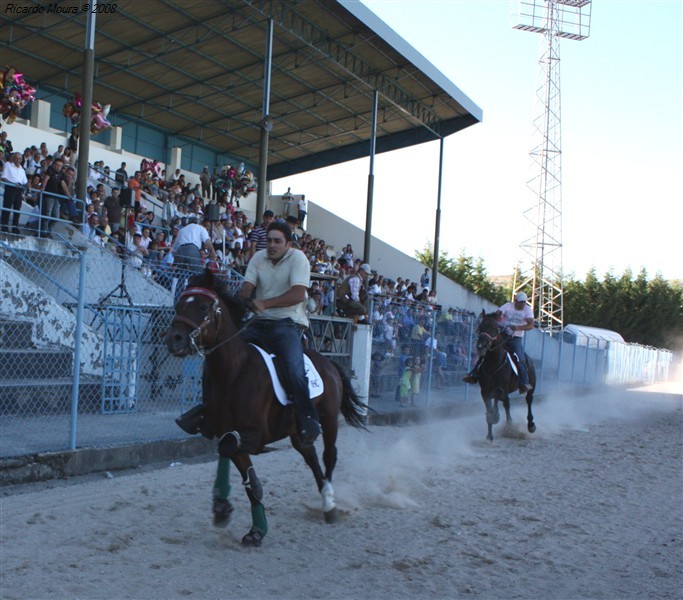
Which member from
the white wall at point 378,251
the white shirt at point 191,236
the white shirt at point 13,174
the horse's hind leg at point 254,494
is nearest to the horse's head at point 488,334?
the white shirt at point 191,236

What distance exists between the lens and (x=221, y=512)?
247 inches

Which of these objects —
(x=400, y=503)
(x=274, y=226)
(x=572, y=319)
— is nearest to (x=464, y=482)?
(x=400, y=503)

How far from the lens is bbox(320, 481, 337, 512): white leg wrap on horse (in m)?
7.11

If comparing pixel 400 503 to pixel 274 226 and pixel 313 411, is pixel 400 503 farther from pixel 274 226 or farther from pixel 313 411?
pixel 274 226

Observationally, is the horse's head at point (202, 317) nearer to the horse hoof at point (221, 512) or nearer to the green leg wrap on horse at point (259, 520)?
the horse hoof at point (221, 512)

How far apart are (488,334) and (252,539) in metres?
8.17

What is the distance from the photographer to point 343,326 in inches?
593

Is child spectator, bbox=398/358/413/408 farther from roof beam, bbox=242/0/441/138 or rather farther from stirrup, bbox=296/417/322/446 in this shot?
roof beam, bbox=242/0/441/138


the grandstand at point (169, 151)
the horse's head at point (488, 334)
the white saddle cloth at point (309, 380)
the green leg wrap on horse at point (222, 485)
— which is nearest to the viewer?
the green leg wrap on horse at point (222, 485)

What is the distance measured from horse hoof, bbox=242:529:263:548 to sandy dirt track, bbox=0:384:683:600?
0.09m

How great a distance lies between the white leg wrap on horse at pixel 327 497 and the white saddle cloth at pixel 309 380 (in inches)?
34.0

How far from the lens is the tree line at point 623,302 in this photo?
5909 cm

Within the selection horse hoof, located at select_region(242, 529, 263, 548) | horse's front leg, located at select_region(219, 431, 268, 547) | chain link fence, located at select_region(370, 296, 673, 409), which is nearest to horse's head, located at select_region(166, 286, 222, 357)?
horse's front leg, located at select_region(219, 431, 268, 547)

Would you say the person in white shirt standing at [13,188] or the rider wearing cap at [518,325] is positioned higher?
the person in white shirt standing at [13,188]
